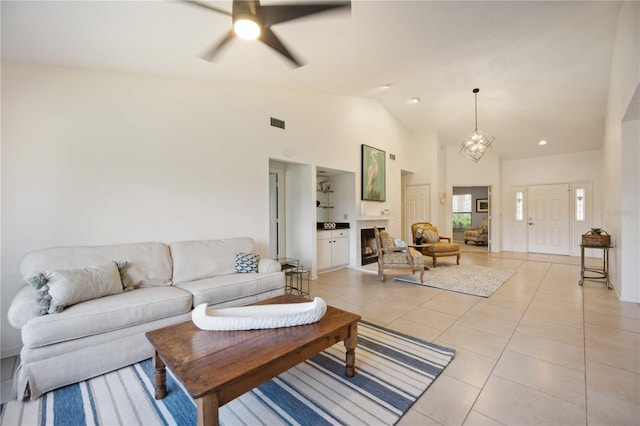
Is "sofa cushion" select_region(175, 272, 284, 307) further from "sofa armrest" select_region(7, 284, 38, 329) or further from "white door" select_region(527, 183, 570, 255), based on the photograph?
"white door" select_region(527, 183, 570, 255)

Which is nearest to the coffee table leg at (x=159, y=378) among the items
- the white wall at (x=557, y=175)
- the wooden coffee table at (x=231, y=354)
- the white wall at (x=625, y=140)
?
the wooden coffee table at (x=231, y=354)

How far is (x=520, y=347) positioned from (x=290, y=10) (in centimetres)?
328

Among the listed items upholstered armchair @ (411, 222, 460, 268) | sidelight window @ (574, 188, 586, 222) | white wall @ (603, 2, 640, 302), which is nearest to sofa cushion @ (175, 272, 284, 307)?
upholstered armchair @ (411, 222, 460, 268)

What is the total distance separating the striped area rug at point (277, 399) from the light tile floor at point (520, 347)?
0.57 ft

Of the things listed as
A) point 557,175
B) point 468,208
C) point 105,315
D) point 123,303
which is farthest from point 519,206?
point 105,315

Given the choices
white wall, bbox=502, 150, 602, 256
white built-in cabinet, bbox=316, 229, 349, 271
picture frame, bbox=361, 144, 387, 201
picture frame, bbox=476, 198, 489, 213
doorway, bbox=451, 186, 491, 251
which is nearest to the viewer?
white built-in cabinet, bbox=316, 229, 349, 271

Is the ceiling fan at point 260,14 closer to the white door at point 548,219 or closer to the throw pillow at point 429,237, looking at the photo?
the throw pillow at point 429,237

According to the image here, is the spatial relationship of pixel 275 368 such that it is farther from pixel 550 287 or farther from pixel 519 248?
pixel 519 248

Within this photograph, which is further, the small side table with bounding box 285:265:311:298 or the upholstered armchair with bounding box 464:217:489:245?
the upholstered armchair with bounding box 464:217:489:245

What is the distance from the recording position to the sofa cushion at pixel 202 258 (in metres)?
2.98

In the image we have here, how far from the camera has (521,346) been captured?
2.37m

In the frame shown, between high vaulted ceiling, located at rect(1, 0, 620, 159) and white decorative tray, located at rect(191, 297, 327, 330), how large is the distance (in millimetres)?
2131

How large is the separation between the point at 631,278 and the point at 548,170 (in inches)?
200

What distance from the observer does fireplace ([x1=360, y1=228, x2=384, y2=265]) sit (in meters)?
5.98
